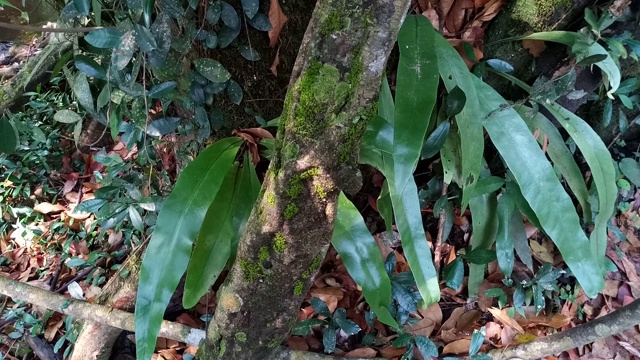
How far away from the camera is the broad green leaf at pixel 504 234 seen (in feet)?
3.44

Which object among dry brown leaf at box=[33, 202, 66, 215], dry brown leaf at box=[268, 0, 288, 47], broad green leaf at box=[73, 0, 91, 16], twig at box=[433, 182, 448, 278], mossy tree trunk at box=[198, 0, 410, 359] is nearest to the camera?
mossy tree trunk at box=[198, 0, 410, 359]

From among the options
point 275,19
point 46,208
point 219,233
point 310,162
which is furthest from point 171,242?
point 46,208

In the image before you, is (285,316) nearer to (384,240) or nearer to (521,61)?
(384,240)

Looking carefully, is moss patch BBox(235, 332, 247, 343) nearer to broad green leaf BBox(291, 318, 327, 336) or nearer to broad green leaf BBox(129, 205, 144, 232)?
broad green leaf BBox(291, 318, 327, 336)

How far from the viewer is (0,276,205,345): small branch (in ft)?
3.58

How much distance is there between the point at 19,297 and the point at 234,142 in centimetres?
78

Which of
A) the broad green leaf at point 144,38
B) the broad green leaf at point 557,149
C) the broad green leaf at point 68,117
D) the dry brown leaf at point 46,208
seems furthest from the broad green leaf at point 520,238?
the dry brown leaf at point 46,208

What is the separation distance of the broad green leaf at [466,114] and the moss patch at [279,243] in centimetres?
38

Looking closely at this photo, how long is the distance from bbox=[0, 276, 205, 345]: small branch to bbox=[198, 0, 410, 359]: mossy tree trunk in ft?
1.01

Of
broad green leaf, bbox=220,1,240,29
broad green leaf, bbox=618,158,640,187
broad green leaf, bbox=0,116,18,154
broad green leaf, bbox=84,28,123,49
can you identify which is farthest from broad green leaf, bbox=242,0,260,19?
broad green leaf, bbox=618,158,640,187

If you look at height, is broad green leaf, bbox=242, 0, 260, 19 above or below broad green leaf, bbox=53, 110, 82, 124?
above

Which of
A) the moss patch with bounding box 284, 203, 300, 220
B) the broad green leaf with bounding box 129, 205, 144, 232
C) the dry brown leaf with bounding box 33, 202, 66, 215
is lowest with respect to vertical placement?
the dry brown leaf with bounding box 33, 202, 66, 215

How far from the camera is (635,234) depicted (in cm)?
140

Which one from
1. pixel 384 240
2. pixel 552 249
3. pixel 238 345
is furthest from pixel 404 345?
pixel 552 249
